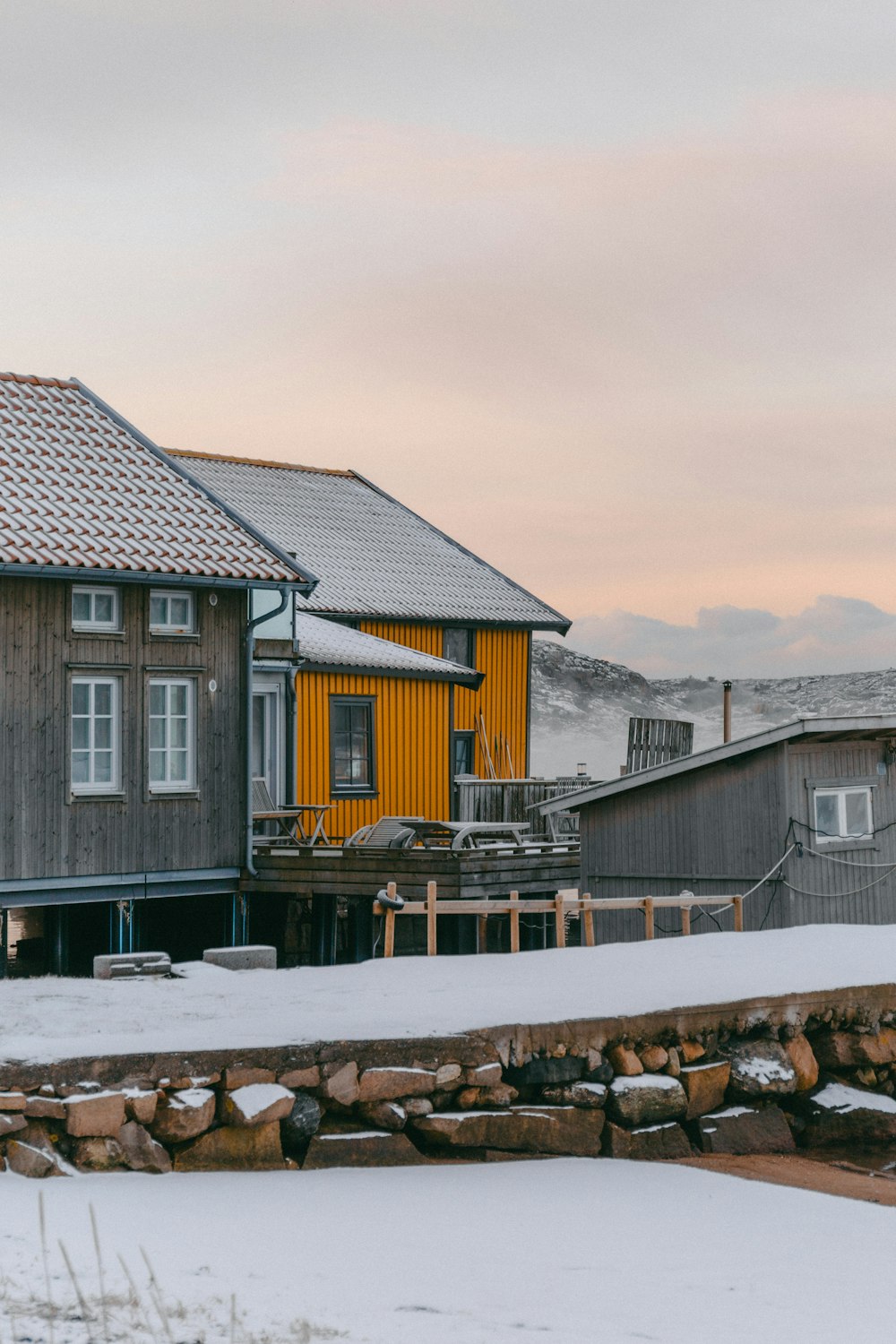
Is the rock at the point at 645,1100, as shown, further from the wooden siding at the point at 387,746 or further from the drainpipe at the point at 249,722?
the wooden siding at the point at 387,746

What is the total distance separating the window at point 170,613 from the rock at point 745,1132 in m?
8.99

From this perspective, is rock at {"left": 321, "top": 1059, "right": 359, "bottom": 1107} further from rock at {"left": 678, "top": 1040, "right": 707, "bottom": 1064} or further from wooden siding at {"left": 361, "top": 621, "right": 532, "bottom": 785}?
wooden siding at {"left": 361, "top": 621, "right": 532, "bottom": 785}

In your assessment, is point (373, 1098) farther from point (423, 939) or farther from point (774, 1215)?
point (423, 939)

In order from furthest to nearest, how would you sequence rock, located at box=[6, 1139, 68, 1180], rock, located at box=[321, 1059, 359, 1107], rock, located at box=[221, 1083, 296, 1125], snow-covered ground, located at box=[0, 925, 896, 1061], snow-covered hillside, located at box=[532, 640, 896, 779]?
snow-covered hillside, located at box=[532, 640, 896, 779] → snow-covered ground, located at box=[0, 925, 896, 1061] → rock, located at box=[321, 1059, 359, 1107] → rock, located at box=[221, 1083, 296, 1125] → rock, located at box=[6, 1139, 68, 1180]

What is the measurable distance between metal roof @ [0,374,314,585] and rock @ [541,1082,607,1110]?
8454mm

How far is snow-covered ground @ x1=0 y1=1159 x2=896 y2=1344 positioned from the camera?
26.6 feet

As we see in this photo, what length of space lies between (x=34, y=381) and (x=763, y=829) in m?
11.6

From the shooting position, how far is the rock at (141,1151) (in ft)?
36.7

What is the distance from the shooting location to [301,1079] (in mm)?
12109

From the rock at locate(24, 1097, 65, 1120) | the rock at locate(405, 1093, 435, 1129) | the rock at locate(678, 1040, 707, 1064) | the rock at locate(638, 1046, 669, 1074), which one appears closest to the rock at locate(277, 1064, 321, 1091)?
the rock at locate(405, 1093, 435, 1129)

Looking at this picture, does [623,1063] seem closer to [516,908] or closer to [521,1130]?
[521,1130]

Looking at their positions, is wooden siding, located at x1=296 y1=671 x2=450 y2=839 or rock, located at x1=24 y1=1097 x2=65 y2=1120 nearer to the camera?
rock, located at x1=24 y1=1097 x2=65 y2=1120

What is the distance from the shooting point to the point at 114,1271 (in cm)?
837

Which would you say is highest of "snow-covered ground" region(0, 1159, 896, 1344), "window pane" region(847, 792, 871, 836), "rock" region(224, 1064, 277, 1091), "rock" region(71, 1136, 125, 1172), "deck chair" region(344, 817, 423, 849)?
"window pane" region(847, 792, 871, 836)
